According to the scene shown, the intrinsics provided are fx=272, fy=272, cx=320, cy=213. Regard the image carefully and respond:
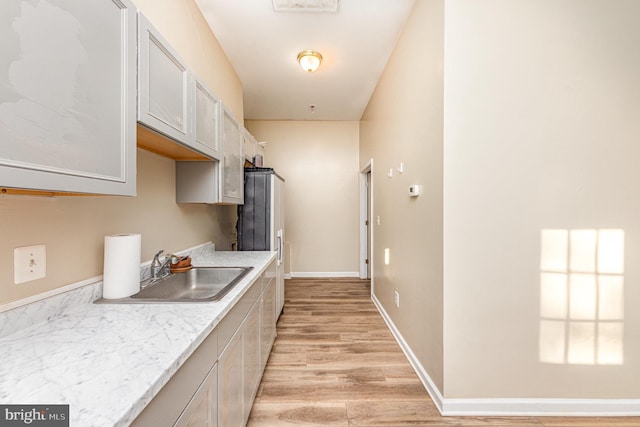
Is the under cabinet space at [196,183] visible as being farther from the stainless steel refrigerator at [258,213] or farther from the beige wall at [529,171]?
the beige wall at [529,171]

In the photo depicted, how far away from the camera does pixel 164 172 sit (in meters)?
1.89

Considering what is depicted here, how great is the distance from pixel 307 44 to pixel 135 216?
224 cm

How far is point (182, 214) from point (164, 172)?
0.41m

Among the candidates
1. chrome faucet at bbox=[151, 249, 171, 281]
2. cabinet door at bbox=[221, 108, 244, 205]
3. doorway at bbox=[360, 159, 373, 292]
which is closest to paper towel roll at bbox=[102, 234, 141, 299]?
chrome faucet at bbox=[151, 249, 171, 281]

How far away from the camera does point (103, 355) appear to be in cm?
79

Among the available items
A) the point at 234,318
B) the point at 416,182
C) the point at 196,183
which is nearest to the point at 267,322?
the point at 234,318

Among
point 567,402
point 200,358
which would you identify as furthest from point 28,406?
point 567,402

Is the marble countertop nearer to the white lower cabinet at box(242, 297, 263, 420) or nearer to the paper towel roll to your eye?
the paper towel roll

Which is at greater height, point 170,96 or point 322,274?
point 170,96

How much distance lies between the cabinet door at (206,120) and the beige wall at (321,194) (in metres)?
3.04

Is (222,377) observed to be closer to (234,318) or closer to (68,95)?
(234,318)

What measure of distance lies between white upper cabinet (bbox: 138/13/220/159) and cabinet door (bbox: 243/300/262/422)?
3.57 feet

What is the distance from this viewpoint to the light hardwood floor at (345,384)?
167 centimetres

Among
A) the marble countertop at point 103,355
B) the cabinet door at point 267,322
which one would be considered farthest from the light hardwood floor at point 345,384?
the marble countertop at point 103,355
